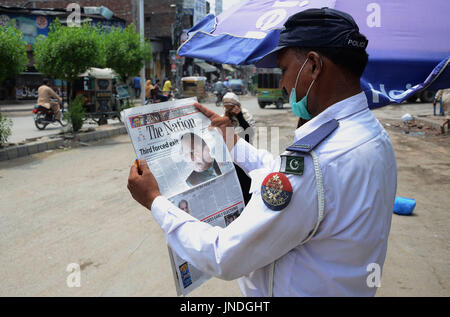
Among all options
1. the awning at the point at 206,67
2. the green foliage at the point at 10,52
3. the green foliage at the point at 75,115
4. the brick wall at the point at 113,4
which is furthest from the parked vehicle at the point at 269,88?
the awning at the point at 206,67

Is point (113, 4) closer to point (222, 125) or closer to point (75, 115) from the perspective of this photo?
point (75, 115)

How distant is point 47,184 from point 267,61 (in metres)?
5.80

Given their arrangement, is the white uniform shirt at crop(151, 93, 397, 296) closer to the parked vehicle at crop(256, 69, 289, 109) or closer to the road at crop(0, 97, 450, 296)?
the road at crop(0, 97, 450, 296)

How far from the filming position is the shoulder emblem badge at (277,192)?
3.27 ft

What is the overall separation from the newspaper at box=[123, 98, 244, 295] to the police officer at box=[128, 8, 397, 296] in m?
0.18

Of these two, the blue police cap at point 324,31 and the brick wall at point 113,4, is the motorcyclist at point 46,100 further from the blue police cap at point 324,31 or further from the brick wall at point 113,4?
the brick wall at point 113,4

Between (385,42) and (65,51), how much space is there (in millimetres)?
10321

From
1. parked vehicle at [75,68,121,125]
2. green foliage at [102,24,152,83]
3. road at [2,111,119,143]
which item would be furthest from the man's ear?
green foliage at [102,24,152,83]

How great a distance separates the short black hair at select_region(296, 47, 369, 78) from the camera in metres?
1.13

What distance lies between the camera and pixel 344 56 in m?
1.13

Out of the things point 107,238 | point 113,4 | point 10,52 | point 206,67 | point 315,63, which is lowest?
point 107,238

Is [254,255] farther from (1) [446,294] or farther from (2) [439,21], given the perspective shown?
(1) [446,294]

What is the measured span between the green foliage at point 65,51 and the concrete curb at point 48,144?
1.88m

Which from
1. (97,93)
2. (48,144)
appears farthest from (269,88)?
(48,144)
